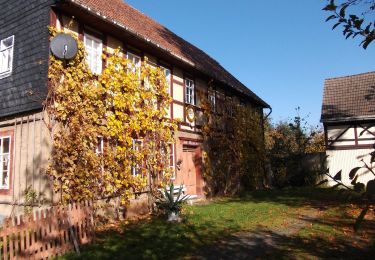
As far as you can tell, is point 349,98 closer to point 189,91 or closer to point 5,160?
point 189,91

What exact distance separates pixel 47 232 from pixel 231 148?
1180 centimetres

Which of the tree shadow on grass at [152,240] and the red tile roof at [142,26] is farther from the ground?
the red tile roof at [142,26]

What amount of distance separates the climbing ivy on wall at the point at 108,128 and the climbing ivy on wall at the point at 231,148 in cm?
352

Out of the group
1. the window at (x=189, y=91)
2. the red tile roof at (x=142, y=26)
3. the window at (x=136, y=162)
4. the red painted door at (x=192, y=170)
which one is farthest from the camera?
the window at (x=189, y=91)

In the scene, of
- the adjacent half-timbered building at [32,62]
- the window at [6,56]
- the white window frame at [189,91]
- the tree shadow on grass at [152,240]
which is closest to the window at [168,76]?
the adjacent half-timbered building at [32,62]

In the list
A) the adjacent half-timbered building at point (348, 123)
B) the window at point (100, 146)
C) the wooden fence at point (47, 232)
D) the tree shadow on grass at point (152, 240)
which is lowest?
the tree shadow on grass at point (152, 240)

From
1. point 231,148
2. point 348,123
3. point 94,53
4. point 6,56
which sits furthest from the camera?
point 348,123

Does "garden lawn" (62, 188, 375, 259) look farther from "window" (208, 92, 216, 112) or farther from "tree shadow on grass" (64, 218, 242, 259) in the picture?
"window" (208, 92, 216, 112)

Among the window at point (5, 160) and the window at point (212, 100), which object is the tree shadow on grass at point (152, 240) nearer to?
the window at point (5, 160)

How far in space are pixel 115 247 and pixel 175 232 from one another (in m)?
1.65

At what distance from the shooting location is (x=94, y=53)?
10.6 m

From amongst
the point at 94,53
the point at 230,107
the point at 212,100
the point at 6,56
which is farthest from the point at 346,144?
the point at 6,56

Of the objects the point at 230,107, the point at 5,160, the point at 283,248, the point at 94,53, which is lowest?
the point at 283,248

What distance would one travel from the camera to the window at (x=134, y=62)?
459 inches
